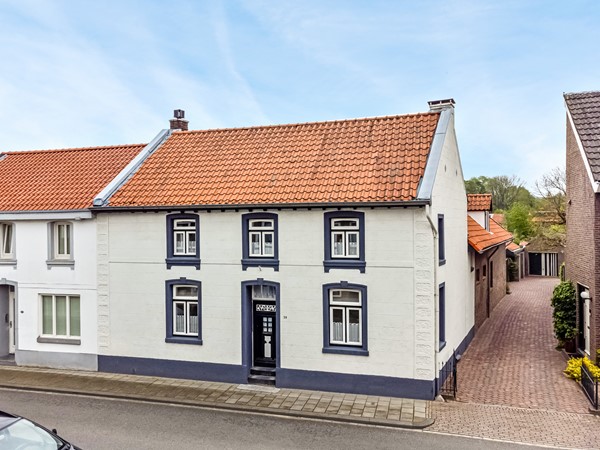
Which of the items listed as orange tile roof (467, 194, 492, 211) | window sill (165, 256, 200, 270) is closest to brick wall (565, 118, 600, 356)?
orange tile roof (467, 194, 492, 211)

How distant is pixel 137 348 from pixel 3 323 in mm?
5673

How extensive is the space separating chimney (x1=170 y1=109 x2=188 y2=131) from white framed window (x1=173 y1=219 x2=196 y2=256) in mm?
6441

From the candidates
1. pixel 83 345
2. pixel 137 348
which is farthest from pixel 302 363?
pixel 83 345

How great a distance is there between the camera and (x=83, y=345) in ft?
52.3

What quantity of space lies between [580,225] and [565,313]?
3154 mm

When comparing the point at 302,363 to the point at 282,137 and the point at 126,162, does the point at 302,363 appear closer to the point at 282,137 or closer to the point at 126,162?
the point at 282,137

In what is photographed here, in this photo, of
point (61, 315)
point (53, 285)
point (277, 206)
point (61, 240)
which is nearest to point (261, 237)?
point (277, 206)

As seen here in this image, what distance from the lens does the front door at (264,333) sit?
48.0 ft

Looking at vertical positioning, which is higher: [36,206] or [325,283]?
[36,206]

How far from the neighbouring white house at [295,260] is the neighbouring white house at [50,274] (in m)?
0.64

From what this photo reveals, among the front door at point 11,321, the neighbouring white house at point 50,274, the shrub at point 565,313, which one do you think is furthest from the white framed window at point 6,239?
the shrub at point 565,313

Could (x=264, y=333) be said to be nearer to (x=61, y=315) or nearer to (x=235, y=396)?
(x=235, y=396)

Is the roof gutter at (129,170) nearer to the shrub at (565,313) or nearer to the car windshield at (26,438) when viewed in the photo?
the car windshield at (26,438)

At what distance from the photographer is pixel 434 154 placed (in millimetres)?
14016
